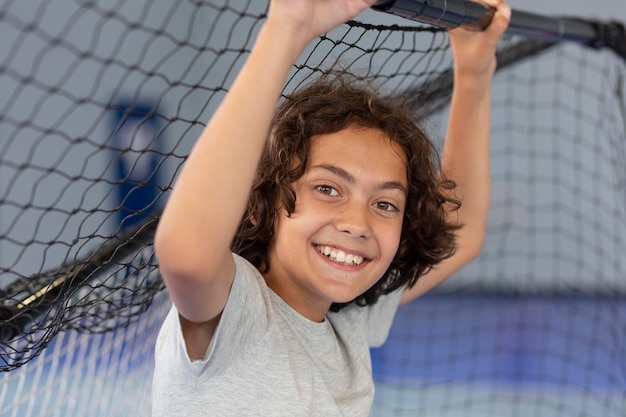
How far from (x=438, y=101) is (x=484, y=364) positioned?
1849 mm

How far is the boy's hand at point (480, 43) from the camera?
1171mm

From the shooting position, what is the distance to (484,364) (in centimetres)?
320

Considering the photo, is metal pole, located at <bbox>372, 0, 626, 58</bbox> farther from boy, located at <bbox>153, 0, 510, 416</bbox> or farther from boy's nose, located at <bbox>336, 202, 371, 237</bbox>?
boy's nose, located at <bbox>336, 202, 371, 237</bbox>

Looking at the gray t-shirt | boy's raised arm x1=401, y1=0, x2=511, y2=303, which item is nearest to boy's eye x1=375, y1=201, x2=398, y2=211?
the gray t-shirt

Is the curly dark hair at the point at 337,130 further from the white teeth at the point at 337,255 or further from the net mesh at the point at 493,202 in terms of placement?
the net mesh at the point at 493,202

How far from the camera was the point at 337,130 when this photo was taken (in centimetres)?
95

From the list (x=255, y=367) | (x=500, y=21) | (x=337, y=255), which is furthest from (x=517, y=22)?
(x=255, y=367)

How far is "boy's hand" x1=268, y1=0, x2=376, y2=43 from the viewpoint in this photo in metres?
0.72

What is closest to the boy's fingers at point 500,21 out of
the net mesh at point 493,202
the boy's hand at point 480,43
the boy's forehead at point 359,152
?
the boy's hand at point 480,43

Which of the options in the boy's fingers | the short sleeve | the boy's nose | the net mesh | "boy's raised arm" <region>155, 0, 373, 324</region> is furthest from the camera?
the net mesh

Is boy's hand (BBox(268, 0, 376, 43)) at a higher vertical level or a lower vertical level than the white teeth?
higher

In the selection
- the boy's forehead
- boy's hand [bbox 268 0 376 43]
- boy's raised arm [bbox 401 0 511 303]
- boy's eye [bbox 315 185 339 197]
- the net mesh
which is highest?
boy's hand [bbox 268 0 376 43]

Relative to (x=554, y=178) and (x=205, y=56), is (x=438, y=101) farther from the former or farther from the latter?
(x=205, y=56)

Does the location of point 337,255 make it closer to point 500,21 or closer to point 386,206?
point 386,206
